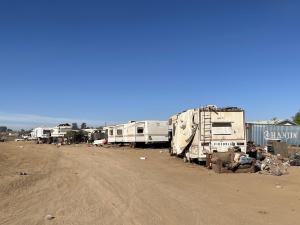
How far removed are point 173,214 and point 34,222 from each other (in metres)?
3.04

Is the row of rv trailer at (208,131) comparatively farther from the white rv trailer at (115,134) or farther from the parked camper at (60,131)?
the parked camper at (60,131)

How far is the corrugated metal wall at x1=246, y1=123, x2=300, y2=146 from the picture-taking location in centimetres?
4462

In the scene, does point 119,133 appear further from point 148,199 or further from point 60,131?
point 148,199

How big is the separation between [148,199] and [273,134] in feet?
110

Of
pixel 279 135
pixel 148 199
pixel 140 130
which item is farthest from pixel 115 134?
pixel 148 199

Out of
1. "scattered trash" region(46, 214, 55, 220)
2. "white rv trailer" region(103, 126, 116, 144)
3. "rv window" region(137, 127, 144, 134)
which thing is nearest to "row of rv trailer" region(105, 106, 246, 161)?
"scattered trash" region(46, 214, 55, 220)

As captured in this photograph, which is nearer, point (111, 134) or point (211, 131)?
point (211, 131)

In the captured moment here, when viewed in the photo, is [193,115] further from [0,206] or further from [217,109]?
[0,206]

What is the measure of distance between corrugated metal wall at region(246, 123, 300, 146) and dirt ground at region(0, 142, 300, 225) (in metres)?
24.2

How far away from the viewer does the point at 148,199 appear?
13484 millimetres

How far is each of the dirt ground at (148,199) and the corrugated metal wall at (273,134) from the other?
79.3 ft

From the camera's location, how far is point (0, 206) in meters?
12.1

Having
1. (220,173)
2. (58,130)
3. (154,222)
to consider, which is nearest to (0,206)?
(154,222)

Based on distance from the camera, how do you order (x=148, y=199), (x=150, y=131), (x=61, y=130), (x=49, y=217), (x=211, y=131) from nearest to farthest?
(x=49, y=217), (x=148, y=199), (x=211, y=131), (x=150, y=131), (x=61, y=130)
